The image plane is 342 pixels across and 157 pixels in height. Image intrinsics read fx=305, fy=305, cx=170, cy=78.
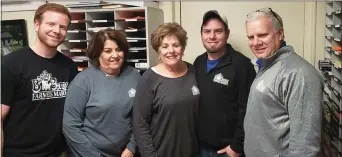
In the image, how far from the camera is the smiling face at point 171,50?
1.51 meters

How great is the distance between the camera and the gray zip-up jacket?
1.08 metres

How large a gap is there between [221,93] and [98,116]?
0.64 m

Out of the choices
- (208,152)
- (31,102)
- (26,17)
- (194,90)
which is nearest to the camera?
(31,102)

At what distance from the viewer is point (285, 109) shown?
3.78ft

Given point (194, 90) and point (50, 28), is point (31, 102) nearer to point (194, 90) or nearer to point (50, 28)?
point (50, 28)

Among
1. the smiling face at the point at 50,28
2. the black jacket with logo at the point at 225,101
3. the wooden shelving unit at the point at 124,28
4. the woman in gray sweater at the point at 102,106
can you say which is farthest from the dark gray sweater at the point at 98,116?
the wooden shelving unit at the point at 124,28

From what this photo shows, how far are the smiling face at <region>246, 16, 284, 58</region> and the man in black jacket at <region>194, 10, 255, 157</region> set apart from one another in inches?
13.3

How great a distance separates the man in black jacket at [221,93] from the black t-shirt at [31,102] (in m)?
0.75

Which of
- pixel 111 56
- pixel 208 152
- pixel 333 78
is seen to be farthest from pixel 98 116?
pixel 333 78

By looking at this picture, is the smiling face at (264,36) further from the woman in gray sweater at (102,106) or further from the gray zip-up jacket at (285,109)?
the woman in gray sweater at (102,106)

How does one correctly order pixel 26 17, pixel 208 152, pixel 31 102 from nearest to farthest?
pixel 31 102 < pixel 208 152 < pixel 26 17

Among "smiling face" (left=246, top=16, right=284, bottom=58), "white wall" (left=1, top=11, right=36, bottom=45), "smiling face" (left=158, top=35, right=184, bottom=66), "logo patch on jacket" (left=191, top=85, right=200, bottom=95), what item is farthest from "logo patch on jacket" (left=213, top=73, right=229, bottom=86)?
"white wall" (left=1, top=11, right=36, bottom=45)

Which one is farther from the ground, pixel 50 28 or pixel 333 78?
pixel 50 28

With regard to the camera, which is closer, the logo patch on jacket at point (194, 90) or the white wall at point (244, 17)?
the logo patch on jacket at point (194, 90)
